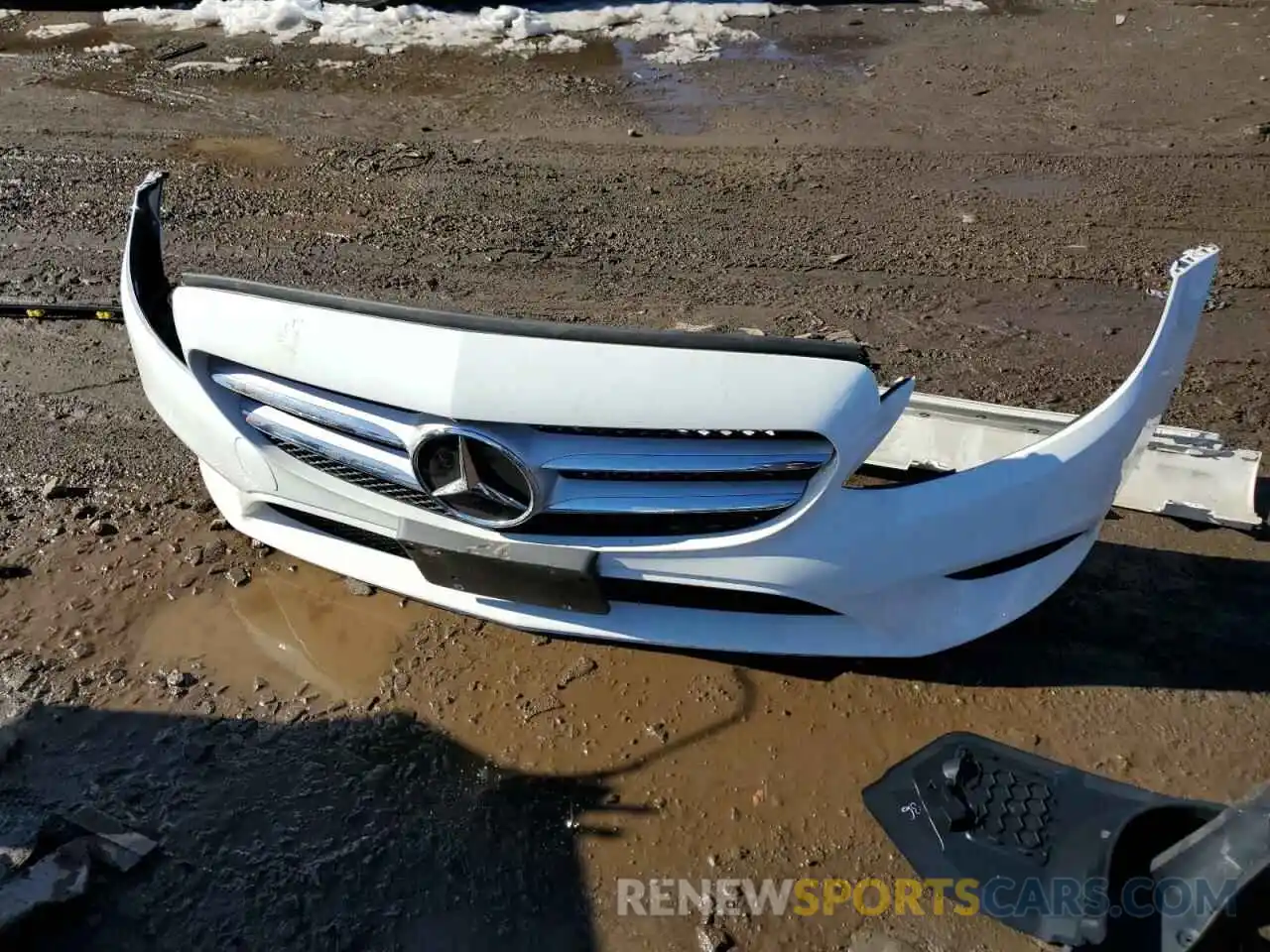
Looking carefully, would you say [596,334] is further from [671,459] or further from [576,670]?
[576,670]

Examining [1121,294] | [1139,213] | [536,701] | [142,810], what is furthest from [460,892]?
[1139,213]

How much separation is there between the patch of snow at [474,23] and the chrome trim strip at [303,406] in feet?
22.6

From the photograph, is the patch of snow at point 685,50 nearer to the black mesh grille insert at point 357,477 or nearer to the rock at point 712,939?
the black mesh grille insert at point 357,477

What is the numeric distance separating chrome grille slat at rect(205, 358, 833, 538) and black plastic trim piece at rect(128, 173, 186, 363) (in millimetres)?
842

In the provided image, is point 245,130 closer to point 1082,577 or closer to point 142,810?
point 142,810

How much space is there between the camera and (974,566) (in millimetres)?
2961

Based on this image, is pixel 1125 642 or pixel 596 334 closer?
pixel 596 334

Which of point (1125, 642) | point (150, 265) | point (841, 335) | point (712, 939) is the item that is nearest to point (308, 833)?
point (712, 939)

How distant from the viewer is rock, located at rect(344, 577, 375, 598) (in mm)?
3818

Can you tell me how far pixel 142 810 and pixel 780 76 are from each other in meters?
7.30

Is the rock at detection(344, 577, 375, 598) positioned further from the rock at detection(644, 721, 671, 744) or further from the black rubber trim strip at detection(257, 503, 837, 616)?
the rock at detection(644, 721, 671, 744)

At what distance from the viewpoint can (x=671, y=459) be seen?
108 inches

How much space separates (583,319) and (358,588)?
2.12 m

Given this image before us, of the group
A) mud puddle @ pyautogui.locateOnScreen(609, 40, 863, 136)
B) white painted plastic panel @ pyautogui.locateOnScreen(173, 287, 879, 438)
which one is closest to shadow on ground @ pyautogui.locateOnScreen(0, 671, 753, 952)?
white painted plastic panel @ pyautogui.locateOnScreen(173, 287, 879, 438)
